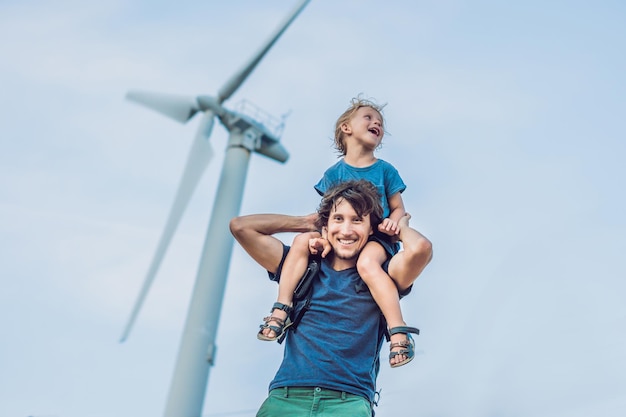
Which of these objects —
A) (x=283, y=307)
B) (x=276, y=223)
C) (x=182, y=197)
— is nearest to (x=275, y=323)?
(x=283, y=307)

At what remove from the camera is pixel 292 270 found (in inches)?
185

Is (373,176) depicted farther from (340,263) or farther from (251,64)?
(251,64)

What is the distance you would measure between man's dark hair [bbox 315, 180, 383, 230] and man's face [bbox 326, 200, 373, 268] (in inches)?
1.7

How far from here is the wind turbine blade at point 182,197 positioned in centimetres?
2188

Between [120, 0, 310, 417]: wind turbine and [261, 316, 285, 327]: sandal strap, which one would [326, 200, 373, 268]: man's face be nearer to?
[261, 316, 285, 327]: sandal strap

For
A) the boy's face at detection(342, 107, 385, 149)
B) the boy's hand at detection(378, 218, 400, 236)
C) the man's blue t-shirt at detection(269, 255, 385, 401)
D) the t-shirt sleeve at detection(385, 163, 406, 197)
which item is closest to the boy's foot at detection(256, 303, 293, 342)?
the man's blue t-shirt at detection(269, 255, 385, 401)

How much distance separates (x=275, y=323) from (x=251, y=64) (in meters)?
22.5

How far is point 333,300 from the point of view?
4.64m

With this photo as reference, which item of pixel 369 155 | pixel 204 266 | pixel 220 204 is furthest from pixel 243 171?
pixel 369 155

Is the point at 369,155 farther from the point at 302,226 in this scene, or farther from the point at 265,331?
the point at 265,331

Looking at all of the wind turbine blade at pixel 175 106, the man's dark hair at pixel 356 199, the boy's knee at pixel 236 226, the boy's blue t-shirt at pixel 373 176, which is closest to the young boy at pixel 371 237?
the boy's blue t-shirt at pixel 373 176

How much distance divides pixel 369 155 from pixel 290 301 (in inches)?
52.7

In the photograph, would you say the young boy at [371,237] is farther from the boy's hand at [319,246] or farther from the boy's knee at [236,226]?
the boy's knee at [236,226]

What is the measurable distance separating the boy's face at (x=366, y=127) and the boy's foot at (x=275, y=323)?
4.62ft
